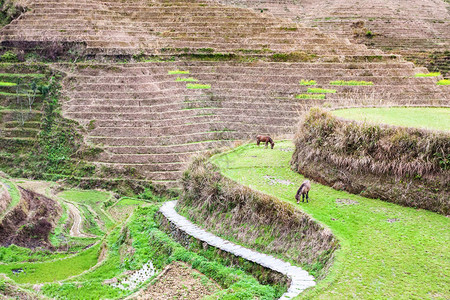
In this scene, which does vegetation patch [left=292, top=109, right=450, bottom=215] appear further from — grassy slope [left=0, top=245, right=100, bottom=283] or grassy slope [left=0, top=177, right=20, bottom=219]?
grassy slope [left=0, top=177, right=20, bottom=219]

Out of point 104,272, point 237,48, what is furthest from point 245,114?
point 104,272

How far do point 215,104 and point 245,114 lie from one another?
214 centimetres

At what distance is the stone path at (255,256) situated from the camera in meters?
7.51

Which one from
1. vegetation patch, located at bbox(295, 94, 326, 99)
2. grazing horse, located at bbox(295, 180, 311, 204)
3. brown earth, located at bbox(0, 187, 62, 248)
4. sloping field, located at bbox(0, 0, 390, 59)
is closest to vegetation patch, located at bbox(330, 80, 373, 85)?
vegetation patch, located at bbox(295, 94, 326, 99)

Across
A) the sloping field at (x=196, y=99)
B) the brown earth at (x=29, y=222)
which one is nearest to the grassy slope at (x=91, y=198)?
the sloping field at (x=196, y=99)

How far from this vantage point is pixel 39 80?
32062 millimetres

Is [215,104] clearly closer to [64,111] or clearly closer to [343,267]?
[64,111]

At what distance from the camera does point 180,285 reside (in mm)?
9445

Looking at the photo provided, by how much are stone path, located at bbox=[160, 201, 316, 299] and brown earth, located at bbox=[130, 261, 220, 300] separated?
76 centimetres

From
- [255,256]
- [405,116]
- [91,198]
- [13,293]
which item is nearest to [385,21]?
[91,198]

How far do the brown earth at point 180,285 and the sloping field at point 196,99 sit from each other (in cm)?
1543

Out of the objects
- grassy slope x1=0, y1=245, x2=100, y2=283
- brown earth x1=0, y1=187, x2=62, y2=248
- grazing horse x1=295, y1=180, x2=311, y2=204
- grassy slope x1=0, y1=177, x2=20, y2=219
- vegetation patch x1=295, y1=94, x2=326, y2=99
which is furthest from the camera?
vegetation patch x1=295, y1=94, x2=326, y2=99

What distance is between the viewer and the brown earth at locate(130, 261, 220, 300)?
9.05 m

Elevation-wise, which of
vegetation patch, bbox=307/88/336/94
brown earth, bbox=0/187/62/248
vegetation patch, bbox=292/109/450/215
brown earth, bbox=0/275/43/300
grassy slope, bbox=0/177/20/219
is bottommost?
brown earth, bbox=0/187/62/248
